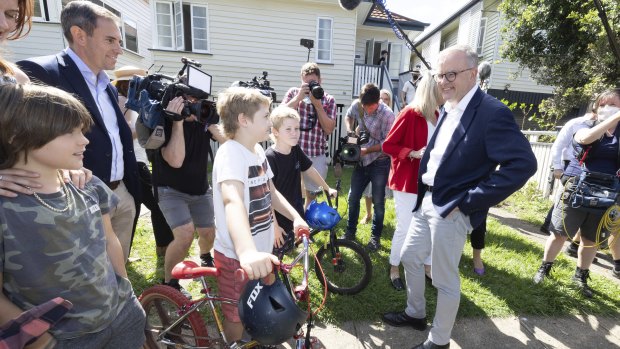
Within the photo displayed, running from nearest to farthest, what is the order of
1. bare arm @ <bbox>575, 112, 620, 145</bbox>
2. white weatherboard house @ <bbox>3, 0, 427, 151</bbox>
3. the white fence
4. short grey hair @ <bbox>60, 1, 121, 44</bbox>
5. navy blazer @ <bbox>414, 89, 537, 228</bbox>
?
1. navy blazer @ <bbox>414, 89, 537, 228</bbox>
2. short grey hair @ <bbox>60, 1, 121, 44</bbox>
3. bare arm @ <bbox>575, 112, 620, 145</bbox>
4. the white fence
5. white weatherboard house @ <bbox>3, 0, 427, 151</bbox>

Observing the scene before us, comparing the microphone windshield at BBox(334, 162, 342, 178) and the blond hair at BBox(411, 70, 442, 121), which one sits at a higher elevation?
the blond hair at BBox(411, 70, 442, 121)

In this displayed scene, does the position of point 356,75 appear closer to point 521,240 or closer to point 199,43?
point 199,43

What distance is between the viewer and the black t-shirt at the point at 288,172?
2.82 m

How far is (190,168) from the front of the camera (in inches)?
110

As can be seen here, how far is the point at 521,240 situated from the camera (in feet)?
15.5

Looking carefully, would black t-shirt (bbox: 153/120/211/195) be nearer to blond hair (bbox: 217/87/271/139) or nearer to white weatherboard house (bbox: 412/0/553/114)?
blond hair (bbox: 217/87/271/139)

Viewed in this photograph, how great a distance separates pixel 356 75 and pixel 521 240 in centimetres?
978

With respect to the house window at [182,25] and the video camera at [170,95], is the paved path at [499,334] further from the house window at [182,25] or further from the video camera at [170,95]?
the house window at [182,25]

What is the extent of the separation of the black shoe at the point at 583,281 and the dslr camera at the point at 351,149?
271 centimetres

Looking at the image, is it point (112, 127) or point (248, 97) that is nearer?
point (248, 97)

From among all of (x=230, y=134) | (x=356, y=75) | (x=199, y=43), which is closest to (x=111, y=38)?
(x=230, y=134)

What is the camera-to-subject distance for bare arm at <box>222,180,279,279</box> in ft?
3.84

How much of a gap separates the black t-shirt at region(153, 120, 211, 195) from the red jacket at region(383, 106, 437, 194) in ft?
6.00

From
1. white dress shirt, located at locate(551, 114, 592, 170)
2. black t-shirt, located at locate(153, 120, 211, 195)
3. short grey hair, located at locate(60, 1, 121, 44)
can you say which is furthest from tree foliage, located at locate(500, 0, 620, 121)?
short grey hair, located at locate(60, 1, 121, 44)
